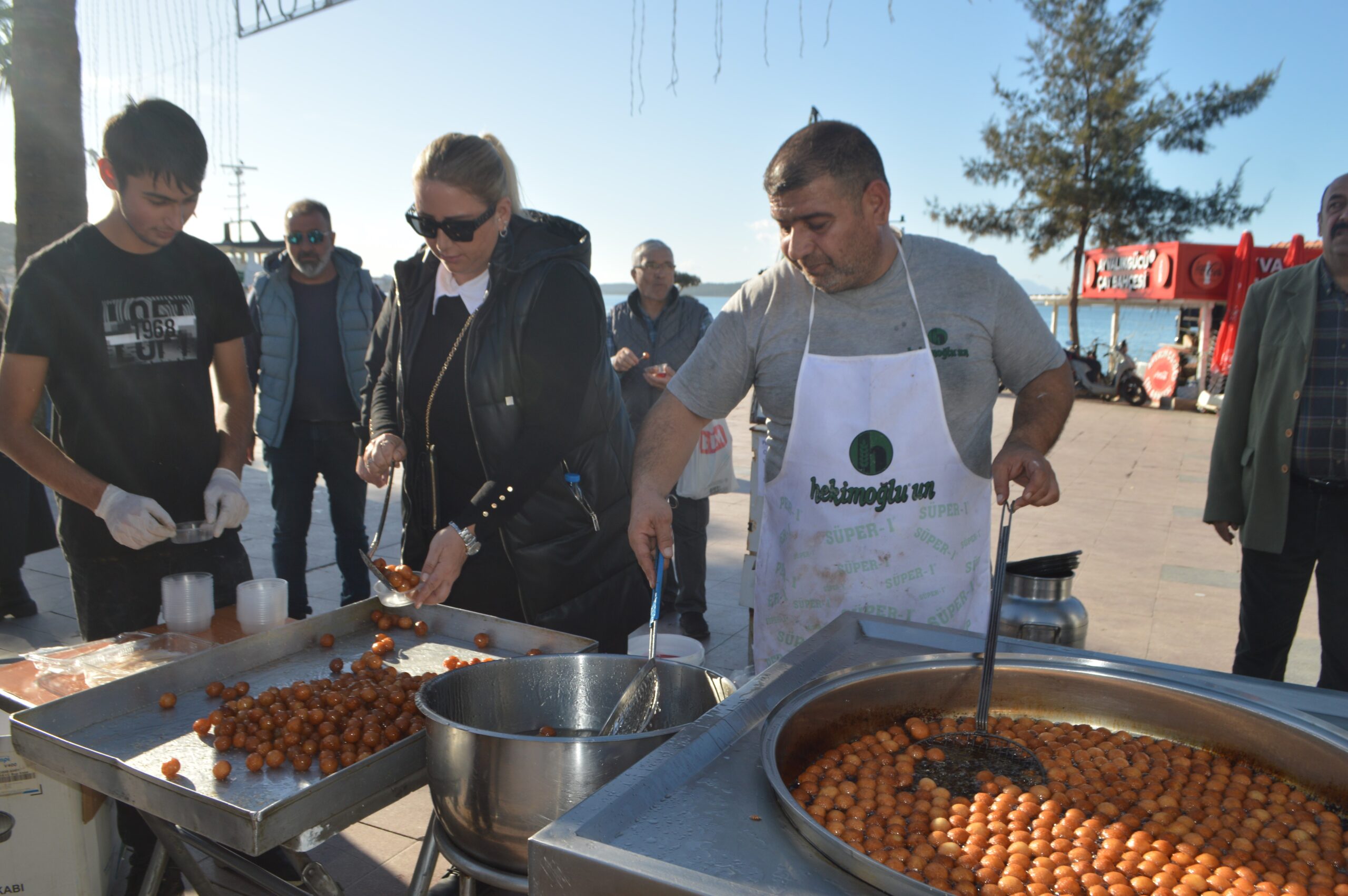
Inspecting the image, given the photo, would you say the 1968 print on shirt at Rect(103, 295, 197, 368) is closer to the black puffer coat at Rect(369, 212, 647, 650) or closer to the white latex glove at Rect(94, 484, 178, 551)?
the white latex glove at Rect(94, 484, 178, 551)

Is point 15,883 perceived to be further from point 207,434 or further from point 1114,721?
point 1114,721

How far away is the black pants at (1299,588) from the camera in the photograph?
3043mm

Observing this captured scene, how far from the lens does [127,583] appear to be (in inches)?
101

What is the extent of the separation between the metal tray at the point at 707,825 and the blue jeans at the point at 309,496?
3698 mm

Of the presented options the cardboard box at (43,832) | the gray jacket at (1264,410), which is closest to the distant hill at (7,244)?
the cardboard box at (43,832)

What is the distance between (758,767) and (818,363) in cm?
110

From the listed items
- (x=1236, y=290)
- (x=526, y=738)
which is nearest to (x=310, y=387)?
(x=526, y=738)

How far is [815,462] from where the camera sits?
211 centimetres

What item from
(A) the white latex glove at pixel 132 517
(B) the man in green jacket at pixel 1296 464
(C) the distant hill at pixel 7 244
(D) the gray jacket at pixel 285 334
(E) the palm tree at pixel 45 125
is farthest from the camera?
(D) the gray jacket at pixel 285 334

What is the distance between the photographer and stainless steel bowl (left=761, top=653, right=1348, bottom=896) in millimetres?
1303

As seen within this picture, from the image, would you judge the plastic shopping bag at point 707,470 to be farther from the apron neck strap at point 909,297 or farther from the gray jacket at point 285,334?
the apron neck strap at point 909,297

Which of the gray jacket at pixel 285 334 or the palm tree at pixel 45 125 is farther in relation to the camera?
the gray jacket at pixel 285 334

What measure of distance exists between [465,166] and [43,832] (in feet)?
6.06

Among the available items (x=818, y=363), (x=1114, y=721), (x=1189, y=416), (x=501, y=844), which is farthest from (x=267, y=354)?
(x=1189, y=416)
